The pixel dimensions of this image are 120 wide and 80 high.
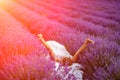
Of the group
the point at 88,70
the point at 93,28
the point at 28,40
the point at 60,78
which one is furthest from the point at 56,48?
the point at 93,28

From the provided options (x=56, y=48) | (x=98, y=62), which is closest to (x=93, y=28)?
(x=56, y=48)

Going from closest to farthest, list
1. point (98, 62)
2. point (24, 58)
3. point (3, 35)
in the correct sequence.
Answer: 1. point (24, 58)
2. point (98, 62)
3. point (3, 35)

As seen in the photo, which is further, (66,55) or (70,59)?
(66,55)

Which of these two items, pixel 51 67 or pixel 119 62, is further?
pixel 119 62

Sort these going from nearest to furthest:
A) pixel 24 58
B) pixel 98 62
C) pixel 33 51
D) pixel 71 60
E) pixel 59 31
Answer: pixel 24 58 < pixel 33 51 < pixel 98 62 < pixel 71 60 < pixel 59 31

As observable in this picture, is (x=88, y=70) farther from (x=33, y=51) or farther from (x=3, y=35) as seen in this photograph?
(x=3, y=35)

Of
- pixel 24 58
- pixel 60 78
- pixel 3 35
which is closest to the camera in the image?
pixel 60 78

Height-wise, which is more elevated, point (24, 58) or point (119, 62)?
point (24, 58)

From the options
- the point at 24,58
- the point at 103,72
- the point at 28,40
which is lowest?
the point at 103,72

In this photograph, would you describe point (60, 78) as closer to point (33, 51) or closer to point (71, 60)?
point (33, 51)
